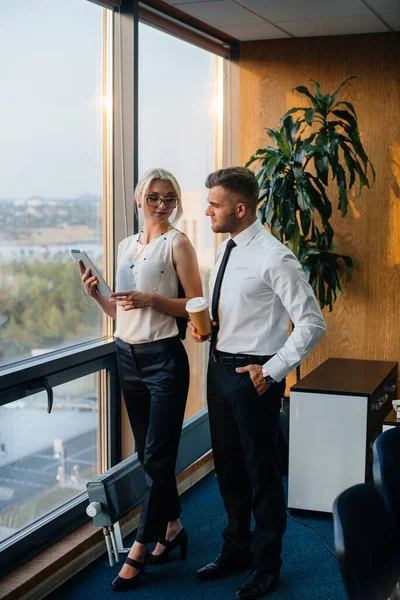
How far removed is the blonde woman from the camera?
9.96 feet

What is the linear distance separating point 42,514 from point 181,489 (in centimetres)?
Result: 109

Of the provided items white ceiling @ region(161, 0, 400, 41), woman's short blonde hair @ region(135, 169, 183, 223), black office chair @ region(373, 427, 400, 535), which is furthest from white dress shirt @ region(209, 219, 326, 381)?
white ceiling @ region(161, 0, 400, 41)

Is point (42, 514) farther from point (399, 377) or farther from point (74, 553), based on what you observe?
point (399, 377)

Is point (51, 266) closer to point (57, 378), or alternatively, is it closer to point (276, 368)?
point (57, 378)

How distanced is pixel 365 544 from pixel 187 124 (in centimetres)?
342

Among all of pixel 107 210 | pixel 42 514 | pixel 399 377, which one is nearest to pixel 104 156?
pixel 107 210

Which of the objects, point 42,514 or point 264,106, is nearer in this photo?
point 42,514

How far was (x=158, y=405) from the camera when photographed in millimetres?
3053

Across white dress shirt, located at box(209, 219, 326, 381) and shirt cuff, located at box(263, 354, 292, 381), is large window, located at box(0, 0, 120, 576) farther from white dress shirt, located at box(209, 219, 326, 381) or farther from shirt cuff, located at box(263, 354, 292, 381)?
shirt cuff, located at box(263, 354, 292, 381)

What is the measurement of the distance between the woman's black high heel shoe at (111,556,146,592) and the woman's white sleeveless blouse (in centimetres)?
90

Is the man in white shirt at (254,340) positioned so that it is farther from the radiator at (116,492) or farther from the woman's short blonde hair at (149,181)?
the radiator at (116,492)

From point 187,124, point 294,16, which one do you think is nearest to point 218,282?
point 187,124

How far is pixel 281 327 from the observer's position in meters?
2.89

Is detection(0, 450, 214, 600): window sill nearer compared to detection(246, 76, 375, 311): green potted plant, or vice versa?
detection(0, 450, 214, 600): window sill
